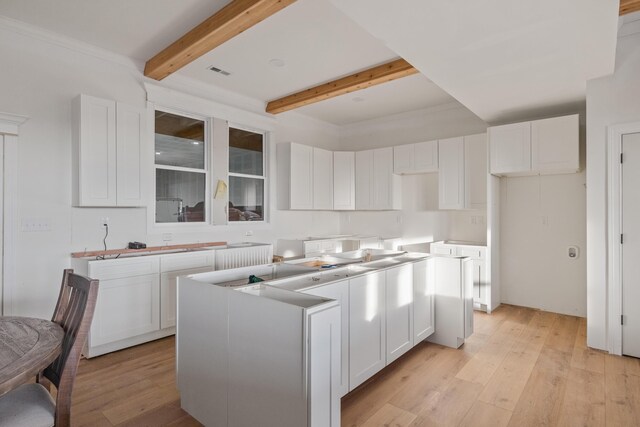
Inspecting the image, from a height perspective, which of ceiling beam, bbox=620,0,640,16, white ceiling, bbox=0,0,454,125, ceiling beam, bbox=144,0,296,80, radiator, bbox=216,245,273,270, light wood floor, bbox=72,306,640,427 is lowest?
light wood floor, bbox=72,306,640,427

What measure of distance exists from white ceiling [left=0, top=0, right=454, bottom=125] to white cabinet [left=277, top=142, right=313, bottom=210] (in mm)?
934

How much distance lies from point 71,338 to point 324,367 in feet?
3.89

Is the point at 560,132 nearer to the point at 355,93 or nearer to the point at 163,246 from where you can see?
the point at 355,93

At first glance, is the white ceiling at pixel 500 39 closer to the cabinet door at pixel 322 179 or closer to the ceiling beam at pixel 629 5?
the ceiling beam at pixel 629 5

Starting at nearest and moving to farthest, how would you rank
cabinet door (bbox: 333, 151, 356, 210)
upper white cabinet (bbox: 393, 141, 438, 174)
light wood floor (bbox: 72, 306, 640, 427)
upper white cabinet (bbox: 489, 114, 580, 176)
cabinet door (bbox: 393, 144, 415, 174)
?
light wood floor (bbox: 72, 306, 640, 427) → upper white cabinet (bbox: 489, 114, 580, 176) → upper white cabinet (bbox: 393, 141, 438, 174) → cabinet door (bbox: 393, 144, 415, 174) → cabinet door (bbox: 333, 151, 356, 210)

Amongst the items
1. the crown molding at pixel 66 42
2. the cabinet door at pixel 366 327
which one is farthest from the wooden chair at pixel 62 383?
the crown molding at pixel 66 42

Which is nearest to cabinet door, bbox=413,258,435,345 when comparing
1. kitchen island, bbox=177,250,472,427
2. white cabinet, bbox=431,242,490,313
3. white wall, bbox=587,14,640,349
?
kitchen island, bbox=177,250,472,427

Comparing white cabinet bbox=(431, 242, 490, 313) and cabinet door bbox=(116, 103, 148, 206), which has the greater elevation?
cabinet door bbox=(116, 103, 148, 206)

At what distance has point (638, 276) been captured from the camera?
304 centimetres

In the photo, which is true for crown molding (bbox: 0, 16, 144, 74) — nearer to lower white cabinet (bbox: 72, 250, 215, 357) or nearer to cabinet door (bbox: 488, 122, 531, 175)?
lower white cabinet (bbox: 72, 250, 215, 357)

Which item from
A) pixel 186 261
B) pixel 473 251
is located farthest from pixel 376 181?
pixel 186 261

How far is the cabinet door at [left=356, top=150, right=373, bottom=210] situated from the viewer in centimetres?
574

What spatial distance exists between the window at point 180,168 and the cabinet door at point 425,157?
3.01 meters

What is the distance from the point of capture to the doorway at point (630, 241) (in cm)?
304
